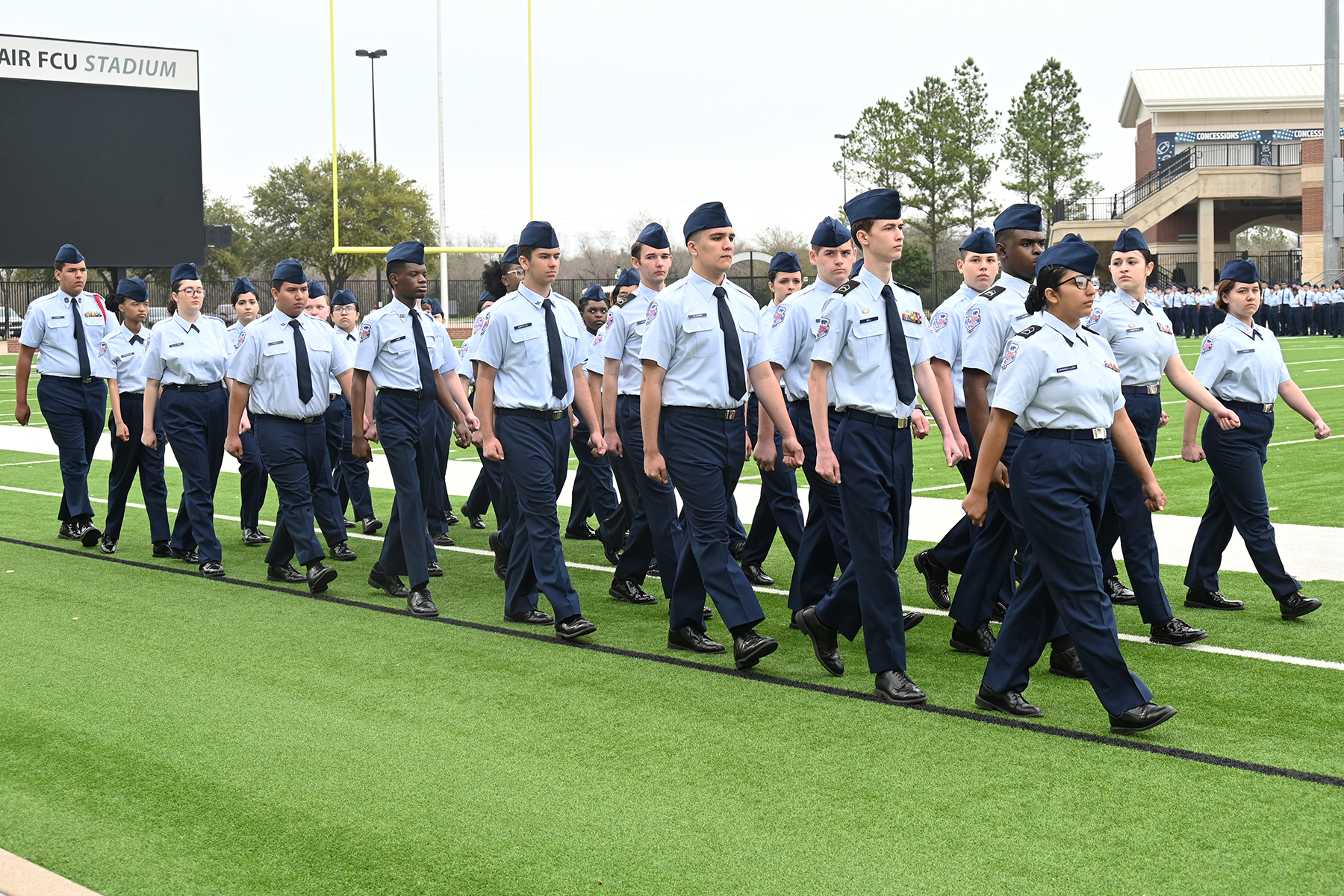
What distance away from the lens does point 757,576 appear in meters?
9.05

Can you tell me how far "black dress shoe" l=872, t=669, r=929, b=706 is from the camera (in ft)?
19.4

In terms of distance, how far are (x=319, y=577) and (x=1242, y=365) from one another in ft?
18.8

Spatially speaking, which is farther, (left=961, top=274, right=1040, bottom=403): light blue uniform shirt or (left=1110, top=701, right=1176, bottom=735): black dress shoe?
(left=961, top=274, right=1040, bottom=403): light blue uniform shirt

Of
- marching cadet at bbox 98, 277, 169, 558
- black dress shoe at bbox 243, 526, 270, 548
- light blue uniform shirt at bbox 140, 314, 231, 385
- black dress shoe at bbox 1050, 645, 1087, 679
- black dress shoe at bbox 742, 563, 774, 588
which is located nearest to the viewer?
black dress shoe at bbox 1050, 645, 1087, 679

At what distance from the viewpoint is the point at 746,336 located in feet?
22.2

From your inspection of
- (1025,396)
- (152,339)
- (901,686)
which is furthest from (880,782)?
(152,339)

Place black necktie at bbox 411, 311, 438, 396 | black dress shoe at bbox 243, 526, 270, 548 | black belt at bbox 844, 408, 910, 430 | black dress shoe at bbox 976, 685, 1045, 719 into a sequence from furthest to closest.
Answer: black dress shoe at bbox 243, 526, 270, 548 < black necktie at bbox 411, 311, 438, 396 < black belt at bbox 844, 408, 910, 430 < black dress shoe at bbox 976, 685, 1045, 719

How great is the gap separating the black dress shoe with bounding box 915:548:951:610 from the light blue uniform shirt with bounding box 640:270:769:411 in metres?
2.10

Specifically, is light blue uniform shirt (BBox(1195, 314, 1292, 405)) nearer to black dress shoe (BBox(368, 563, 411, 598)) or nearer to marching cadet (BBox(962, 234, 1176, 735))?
marching cadet (BBox(962, 234, 1176, 735))

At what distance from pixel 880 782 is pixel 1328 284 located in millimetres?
42244

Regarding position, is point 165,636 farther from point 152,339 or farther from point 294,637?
point 152,339

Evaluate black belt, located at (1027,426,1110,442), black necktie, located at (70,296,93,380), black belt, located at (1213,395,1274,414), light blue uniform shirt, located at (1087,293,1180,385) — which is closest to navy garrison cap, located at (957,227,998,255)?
light blue uniform shirt, located at (1087,293,1180,385)

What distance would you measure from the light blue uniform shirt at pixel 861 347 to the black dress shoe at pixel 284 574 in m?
4.74

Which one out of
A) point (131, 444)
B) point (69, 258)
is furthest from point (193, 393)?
point (69, 258)
